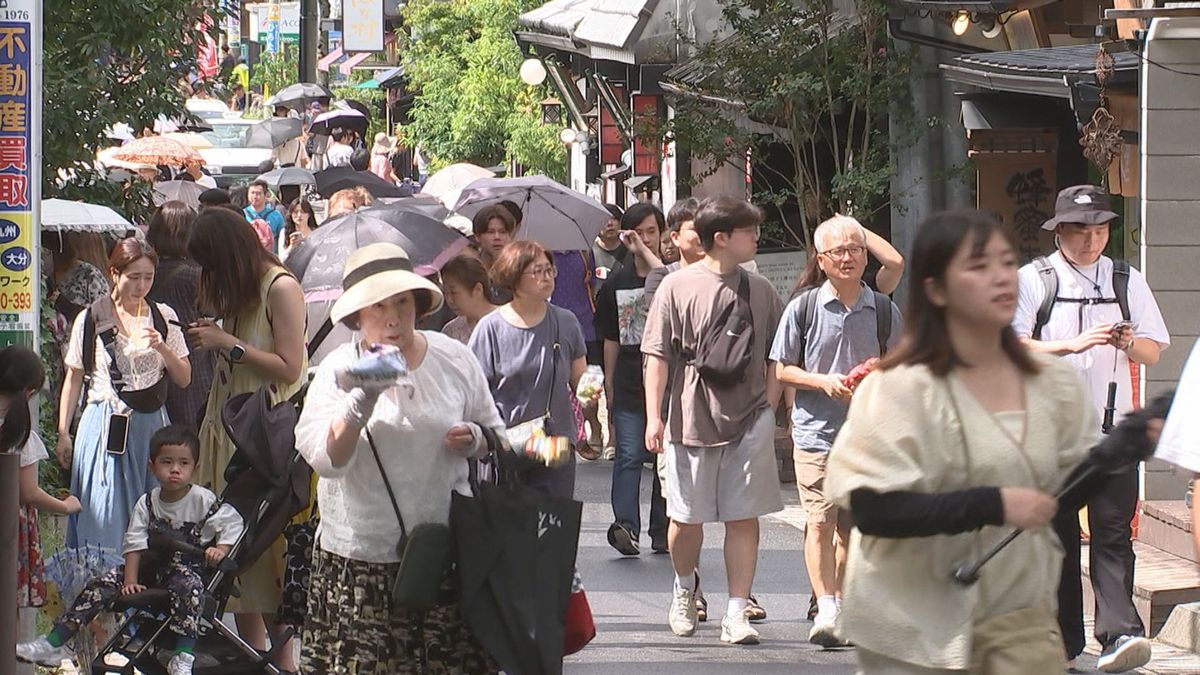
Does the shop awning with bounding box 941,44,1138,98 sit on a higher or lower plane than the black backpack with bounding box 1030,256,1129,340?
higher

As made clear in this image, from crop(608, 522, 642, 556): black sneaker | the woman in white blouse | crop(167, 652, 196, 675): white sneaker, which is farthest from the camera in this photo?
crop(608, 522, 642, 556): black sneaker

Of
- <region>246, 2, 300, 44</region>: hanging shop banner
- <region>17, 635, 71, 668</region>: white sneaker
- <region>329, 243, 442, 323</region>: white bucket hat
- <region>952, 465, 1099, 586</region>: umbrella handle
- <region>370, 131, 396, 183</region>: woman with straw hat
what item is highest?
<region>246, 2, 300, 44</region>: hanging shop banner

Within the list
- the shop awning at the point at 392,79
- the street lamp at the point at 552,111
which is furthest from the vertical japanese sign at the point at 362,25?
the street lamp at the point at 552,111

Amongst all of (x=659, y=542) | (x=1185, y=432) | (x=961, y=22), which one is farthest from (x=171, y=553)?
(x=961, y=22)

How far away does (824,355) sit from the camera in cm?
912

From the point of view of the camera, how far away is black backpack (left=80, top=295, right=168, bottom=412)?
897cm

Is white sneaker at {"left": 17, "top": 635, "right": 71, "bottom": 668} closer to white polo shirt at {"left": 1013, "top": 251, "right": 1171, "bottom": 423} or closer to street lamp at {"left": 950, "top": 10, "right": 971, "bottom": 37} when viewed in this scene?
white polo shirt at {"left": 1013, "top": 251, "right": 1171, "bottom": 423}

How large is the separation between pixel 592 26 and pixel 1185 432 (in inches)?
847

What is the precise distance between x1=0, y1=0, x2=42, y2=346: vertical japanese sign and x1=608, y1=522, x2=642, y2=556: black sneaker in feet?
16.6

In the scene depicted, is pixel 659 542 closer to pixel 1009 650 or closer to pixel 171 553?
pixel 171 553

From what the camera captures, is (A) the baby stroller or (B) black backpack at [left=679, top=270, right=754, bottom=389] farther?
(B) black backpack at [left=679, top=270, right=754, bottom=389]

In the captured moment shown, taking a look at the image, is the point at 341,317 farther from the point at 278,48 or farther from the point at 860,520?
the point at 278,48

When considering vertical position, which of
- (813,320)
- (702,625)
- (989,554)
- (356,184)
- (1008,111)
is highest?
(1008,111)

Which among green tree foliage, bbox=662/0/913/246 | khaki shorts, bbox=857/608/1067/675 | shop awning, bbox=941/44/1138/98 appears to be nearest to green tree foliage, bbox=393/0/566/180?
green tree foliage, bbox=662/0/913/246
